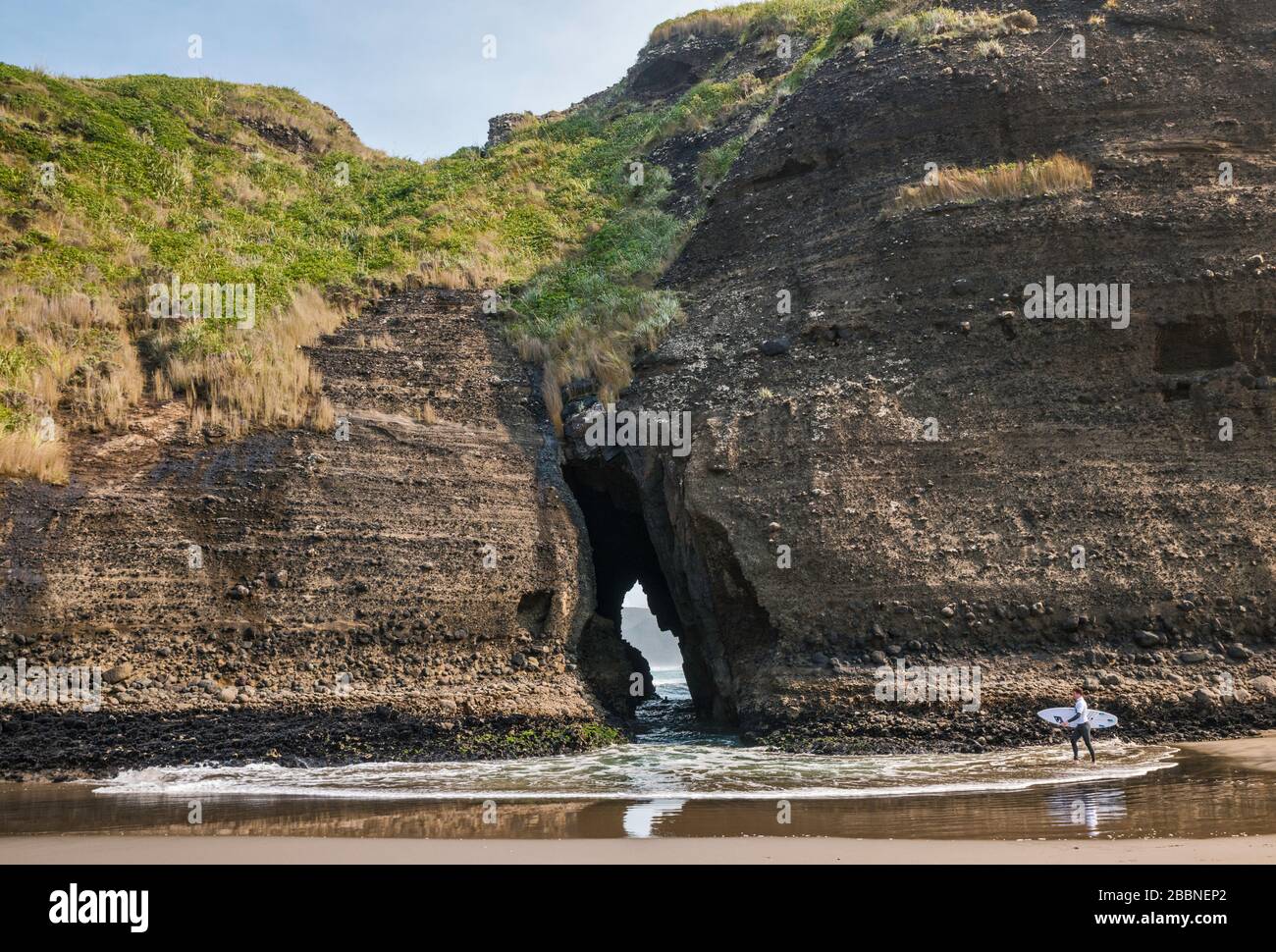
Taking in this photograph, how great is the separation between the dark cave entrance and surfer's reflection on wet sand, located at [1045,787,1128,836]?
26.3 ft

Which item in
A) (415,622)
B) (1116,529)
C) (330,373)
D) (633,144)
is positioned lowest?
(415,622)

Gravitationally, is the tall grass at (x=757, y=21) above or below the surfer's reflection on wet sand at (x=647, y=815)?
above

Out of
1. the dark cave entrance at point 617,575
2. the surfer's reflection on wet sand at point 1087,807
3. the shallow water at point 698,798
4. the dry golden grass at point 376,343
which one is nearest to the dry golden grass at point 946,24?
the dark cave entrance at point 617,575

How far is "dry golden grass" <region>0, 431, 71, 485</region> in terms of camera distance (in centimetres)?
1273

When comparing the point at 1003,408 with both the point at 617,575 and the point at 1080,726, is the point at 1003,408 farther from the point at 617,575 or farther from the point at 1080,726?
the point at 617,575

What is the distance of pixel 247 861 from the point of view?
6297mm

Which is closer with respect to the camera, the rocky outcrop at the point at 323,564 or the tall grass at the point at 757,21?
the rocky outcrop at the point at 323,564

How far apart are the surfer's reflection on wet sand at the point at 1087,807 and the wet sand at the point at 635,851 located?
30.8 inches

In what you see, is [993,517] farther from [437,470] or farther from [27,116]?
[27,116]

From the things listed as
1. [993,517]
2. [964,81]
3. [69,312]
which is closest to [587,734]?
[993,517]

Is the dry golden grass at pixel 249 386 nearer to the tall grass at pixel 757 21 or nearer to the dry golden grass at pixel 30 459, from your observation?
the dry golden grass at pixel 30 459

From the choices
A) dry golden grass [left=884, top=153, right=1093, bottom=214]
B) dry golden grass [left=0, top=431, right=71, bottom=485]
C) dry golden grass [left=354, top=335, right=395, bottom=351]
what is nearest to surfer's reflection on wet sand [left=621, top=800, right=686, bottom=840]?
dry golden grass [left=0, top=431, right=71, bottom=485]

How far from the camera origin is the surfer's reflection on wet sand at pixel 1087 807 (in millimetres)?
6891

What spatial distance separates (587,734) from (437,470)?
4.99 meters
